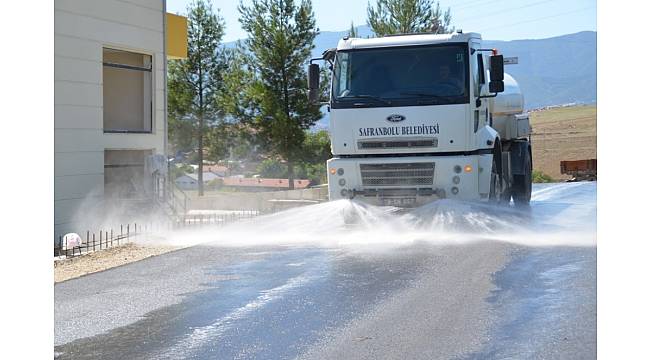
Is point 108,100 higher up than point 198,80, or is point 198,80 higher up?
point 198,80

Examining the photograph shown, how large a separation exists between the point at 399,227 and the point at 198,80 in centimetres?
1741

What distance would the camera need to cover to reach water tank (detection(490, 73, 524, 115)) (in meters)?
14.8

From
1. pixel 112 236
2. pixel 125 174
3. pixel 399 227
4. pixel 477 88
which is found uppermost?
pixel 477 88

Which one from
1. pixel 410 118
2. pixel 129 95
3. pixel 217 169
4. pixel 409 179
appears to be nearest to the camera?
pixel 410 118

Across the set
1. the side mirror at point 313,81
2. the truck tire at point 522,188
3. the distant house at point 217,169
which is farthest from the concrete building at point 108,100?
the distant house at point 217,169

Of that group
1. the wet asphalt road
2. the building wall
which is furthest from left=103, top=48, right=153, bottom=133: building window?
the wet asphalt road

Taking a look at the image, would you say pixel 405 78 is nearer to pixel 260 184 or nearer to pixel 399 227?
pixel 399 227

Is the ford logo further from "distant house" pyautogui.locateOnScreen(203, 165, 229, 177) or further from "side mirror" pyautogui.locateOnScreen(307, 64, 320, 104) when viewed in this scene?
"distant house" pyautogui.locateOnScreen(203, 165, 229, 177)

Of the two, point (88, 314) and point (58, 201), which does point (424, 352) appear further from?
point (58, 201)

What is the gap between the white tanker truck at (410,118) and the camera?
12.0 metres

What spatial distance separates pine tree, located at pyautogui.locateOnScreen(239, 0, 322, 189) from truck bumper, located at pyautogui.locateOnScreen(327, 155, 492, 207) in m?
13.3

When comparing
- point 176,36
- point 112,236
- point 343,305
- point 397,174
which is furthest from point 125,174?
point 343,305

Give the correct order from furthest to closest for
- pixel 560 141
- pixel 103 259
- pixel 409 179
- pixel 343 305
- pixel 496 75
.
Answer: pixel 560 141 < pixel 409 179 < pixel 496 75 < pixel 103 259 < pixel 343 305

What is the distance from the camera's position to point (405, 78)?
477 inches
